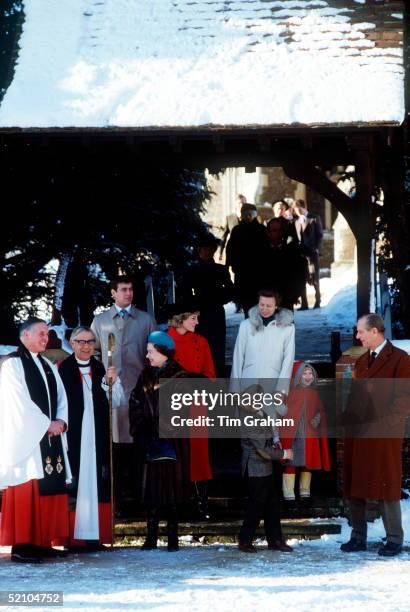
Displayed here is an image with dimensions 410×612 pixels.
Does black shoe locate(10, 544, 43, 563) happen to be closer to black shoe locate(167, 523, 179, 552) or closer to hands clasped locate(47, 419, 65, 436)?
hands clasped locate(47, 419, 65, 436)

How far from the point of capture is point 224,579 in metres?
10.2

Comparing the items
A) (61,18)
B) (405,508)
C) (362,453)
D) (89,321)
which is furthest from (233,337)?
(362,453)

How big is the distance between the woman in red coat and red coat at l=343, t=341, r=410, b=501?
1290 mm

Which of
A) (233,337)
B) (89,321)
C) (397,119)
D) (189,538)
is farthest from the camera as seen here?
(233,337)

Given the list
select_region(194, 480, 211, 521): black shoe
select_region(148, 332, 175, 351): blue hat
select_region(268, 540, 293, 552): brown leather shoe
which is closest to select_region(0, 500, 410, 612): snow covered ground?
select_region(268, 540, 293, 552): brown leather shoe

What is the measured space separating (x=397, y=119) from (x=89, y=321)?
4.87 m

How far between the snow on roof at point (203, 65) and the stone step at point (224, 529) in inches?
140

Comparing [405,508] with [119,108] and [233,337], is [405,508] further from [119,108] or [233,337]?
[233,337]

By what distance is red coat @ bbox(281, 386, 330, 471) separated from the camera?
40.3 feet

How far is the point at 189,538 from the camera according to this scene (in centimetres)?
1209

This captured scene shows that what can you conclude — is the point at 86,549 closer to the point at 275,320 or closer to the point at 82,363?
the point at 82,363

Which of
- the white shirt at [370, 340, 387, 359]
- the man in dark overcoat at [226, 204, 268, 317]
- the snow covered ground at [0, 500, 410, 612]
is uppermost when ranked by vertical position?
the man in dark overcoat at [226, 204, 268, 317]

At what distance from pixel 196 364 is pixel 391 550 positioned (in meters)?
2.23

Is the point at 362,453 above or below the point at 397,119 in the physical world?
below
